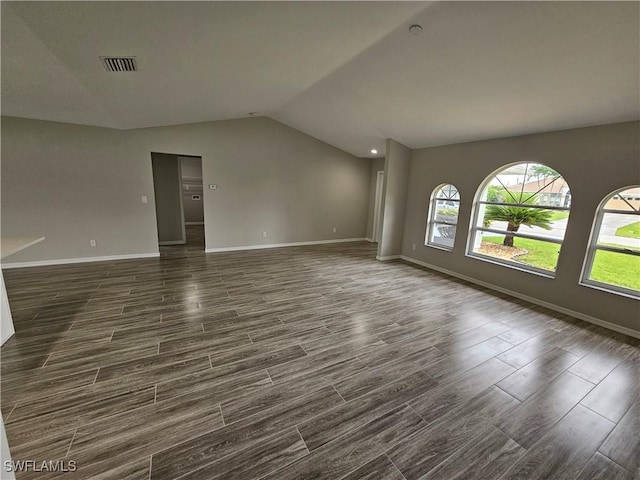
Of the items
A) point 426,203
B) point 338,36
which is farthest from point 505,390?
point 426,203

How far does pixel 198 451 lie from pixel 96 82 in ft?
12.8

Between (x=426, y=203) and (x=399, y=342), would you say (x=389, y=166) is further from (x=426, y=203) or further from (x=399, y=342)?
(x=399, y=342)

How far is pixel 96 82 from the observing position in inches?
118

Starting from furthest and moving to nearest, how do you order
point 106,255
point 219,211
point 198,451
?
1. point 219,211
2. point 106,255
3. point 198,451

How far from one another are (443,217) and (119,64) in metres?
5.53

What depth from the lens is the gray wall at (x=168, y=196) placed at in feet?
20.9

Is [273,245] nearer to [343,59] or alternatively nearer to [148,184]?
[148,184]

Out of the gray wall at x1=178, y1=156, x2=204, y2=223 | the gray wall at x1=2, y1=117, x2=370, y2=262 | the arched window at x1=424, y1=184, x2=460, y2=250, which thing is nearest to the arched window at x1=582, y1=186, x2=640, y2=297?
the arched window at x1=424, y1=184, x2=460, y2=250

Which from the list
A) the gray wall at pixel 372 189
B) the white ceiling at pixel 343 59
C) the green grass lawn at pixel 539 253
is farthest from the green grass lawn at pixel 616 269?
the gray wall at pixel 372 189

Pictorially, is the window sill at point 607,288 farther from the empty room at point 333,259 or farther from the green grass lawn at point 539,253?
the green grass lawn at point 539,253

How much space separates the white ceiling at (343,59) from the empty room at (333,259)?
27 millimetres

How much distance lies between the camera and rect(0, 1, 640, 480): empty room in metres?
1.65

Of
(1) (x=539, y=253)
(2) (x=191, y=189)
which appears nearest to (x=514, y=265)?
(1) (x=539, y=253)

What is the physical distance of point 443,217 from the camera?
538cm
